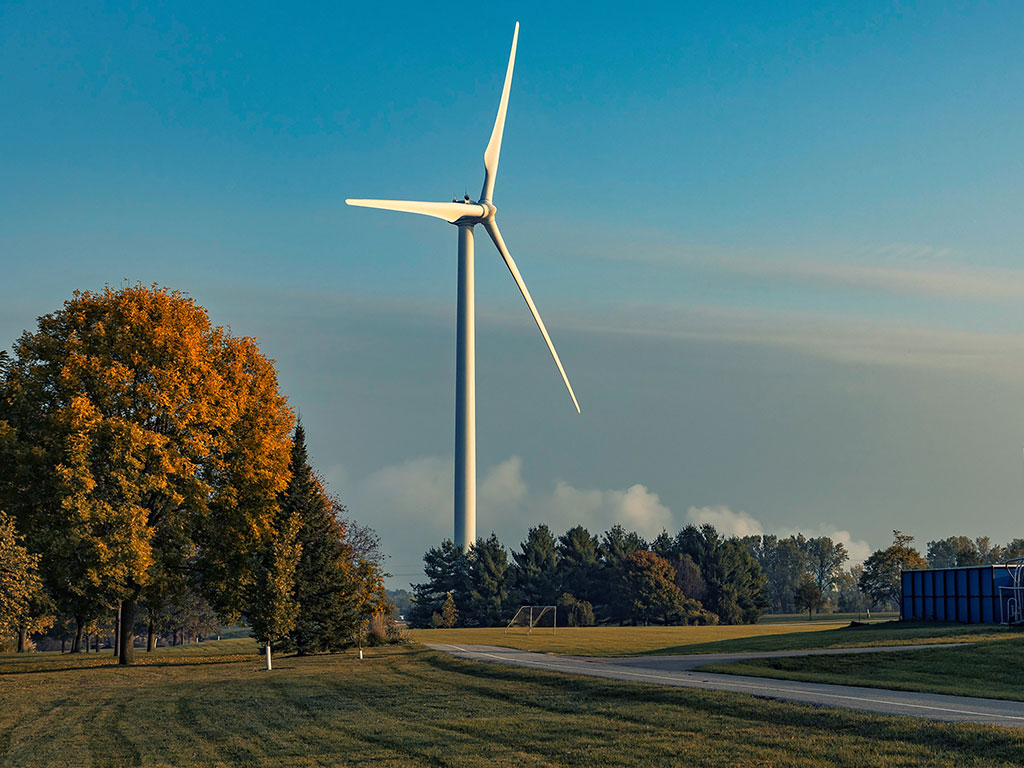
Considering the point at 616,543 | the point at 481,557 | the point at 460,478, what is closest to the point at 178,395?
the point at 460,478

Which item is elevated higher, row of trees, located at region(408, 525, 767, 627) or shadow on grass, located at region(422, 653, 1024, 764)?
shadow on grass, located at region(422, 653, 1024, 764)

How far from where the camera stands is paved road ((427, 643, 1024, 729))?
22391mm

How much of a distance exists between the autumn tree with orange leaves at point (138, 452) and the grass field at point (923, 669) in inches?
1080

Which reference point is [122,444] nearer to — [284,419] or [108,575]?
[108,575]

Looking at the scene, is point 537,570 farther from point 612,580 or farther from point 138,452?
point 138,452

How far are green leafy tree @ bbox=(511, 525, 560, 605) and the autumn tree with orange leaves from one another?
69474mm

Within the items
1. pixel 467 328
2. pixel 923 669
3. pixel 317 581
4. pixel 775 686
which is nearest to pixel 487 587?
pixel 467 328

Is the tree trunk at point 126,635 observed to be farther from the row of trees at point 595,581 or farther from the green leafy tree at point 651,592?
the green leafy tree at point 651,592

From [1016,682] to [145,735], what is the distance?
1035 inches

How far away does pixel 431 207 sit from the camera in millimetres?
91938

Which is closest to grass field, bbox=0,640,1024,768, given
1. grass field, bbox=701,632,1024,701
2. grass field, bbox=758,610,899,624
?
grass field, bbox=701,632,1024,701

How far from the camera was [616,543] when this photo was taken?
12875cm

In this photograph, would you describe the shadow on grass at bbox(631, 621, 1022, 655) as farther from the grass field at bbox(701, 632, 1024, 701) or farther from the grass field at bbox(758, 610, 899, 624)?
the grass field at bbox(758, 610, 899, 624)

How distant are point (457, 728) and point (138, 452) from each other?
95.9 ft
